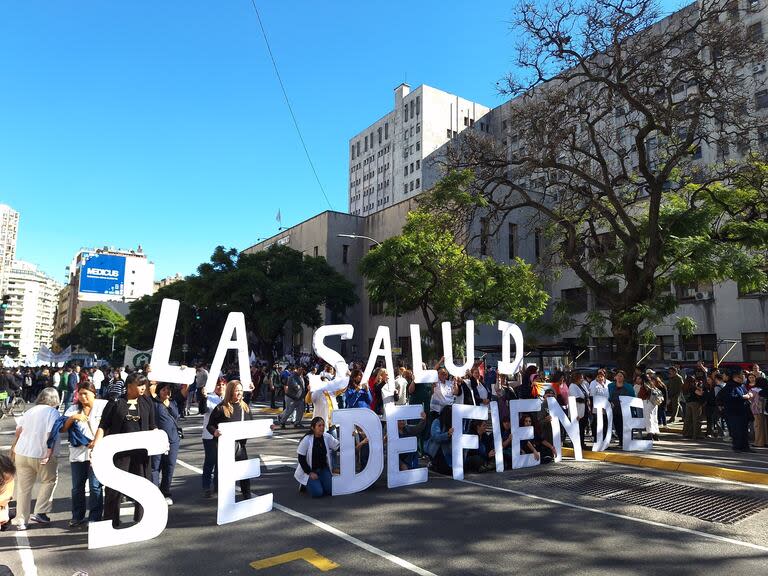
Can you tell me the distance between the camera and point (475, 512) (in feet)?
23.0

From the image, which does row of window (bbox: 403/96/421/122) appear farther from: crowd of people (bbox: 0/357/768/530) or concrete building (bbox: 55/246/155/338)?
crowd of people (bbox: 0/357/768/530)

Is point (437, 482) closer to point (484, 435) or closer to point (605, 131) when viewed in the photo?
point (484, 435)

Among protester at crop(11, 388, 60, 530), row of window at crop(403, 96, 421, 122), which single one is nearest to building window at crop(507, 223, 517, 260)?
row of window at crop(403, 96, 421, 122)

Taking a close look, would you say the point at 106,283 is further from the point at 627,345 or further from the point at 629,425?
the point at 629,425

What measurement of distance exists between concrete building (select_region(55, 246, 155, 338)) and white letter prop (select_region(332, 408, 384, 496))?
244 feet

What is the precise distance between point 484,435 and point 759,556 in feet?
16.0

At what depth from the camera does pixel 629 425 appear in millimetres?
11711

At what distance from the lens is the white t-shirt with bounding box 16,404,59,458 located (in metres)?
6.55

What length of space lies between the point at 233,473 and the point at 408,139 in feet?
256

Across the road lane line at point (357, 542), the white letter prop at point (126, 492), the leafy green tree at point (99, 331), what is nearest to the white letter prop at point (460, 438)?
the road lane line at point (357, 542)

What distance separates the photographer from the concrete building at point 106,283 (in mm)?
75062

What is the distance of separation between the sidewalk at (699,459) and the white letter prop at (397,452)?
431 centimetres

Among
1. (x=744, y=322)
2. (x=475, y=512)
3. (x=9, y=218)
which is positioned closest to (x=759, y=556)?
(x=475, y=512)

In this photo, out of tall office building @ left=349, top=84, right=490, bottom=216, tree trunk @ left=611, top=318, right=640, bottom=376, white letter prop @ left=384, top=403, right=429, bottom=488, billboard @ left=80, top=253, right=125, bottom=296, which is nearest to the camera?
white letter prop @ left=384, top=403, right=429, bottom=488
